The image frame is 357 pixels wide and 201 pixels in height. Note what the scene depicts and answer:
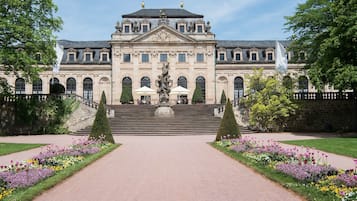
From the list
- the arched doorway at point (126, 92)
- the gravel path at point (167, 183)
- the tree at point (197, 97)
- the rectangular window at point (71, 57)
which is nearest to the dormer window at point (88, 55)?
the rectangular window at point (71, 57)

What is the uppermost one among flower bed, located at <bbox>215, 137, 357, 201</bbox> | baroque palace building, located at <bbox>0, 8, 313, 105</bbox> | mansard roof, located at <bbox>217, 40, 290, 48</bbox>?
mansard roof, located at <bbox>217, 40, 290, 48</bbox>

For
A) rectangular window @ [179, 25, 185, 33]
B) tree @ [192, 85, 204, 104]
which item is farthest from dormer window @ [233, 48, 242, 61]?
tree @ [192, 85, 204, 104]

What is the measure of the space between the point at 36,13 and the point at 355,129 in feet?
98.6

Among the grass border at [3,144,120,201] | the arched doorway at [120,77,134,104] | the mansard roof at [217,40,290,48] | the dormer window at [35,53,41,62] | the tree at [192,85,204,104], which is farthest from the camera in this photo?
the mansard roof at [217,40,290,48]

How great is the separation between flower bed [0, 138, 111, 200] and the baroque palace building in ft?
146

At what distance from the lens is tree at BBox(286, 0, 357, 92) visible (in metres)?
25.9

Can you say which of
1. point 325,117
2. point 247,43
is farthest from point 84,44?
point 325,117

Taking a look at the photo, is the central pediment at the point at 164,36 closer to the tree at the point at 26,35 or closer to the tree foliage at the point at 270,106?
the tree foliage at the point at 270,106

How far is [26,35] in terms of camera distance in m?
27.7

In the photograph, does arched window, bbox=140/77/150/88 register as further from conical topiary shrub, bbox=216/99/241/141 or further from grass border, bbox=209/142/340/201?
grass border, bbox=209/142/340/201

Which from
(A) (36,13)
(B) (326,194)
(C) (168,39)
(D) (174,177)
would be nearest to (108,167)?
(D) (174,177)

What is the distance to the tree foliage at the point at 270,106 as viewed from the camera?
110 ft

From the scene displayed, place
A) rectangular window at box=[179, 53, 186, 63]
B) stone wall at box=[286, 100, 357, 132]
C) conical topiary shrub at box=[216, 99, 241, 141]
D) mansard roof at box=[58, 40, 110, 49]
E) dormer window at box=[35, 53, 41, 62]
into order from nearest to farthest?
conical topiary shrub at box=[216, 99, 241, 141]
dormer window at box=[35, 53, 41, 62]
stone wall at box=[286, 100, 357, 132]
rectangular window at box=[179, 53, 186, 63]
mansard roof at box=[58, 40, 110, 49]

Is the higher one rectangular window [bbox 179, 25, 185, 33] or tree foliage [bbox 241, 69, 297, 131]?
rectangular window [bbox 179, 25, 185, 33]
